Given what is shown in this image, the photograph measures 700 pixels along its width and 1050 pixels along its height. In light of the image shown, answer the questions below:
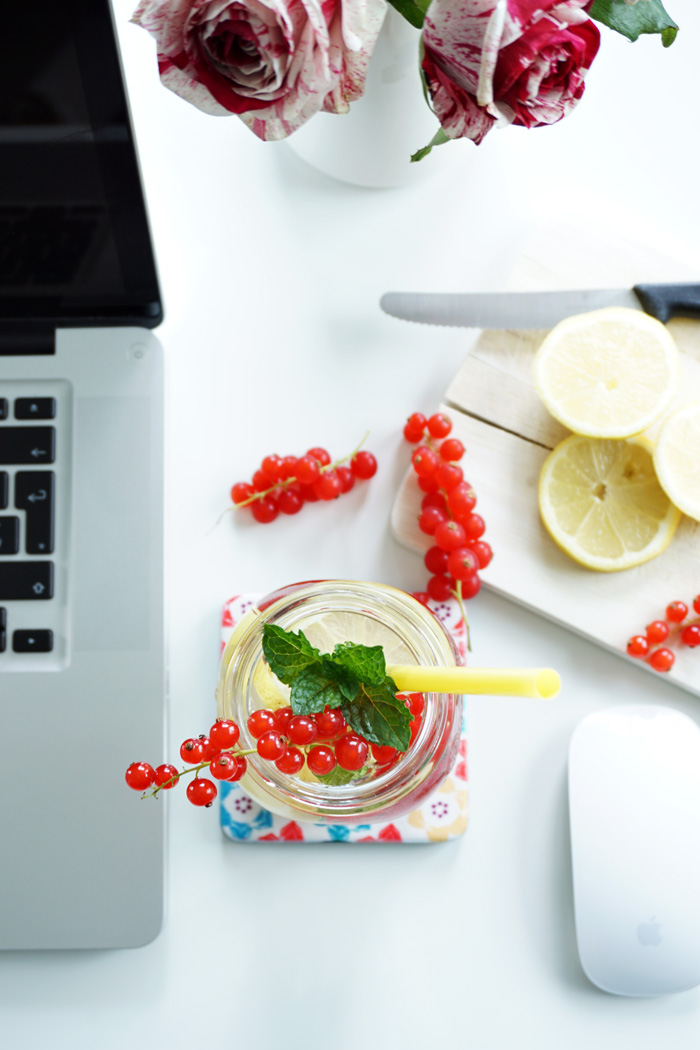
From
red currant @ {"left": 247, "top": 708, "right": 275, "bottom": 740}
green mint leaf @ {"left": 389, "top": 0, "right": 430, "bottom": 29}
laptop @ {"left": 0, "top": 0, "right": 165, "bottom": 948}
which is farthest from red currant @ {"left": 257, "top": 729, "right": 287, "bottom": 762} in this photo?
green mint leaf @ {"left": 389, "top": 0, "right": 430, "bottom": 29}

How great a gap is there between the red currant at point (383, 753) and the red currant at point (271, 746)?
0.05 m

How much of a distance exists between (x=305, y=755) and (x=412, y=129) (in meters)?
0.46

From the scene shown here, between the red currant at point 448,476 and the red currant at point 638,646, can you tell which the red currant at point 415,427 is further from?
the red currant at point 638,646

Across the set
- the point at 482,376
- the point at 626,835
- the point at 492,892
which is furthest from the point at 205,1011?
the point at 482,376

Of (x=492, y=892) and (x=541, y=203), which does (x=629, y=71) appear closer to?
(x=541, y=203)

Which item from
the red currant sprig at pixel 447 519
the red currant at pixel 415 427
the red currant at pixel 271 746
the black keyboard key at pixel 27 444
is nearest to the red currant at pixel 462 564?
the red currant sprig at pixel 447 519

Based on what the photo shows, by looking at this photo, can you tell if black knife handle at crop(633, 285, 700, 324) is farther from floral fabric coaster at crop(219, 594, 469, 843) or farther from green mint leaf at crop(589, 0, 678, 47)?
floral fabric coaster at crop(219, 594, 469, 843)

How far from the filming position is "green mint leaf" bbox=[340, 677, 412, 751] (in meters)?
0.48

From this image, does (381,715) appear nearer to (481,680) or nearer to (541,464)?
(481,680)

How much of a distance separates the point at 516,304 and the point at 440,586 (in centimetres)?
23

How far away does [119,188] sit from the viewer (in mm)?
562

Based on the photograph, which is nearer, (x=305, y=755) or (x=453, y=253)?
(x=305, y=755)

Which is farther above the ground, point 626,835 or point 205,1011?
point 626,835

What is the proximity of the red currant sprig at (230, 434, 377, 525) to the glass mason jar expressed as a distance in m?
0.12
